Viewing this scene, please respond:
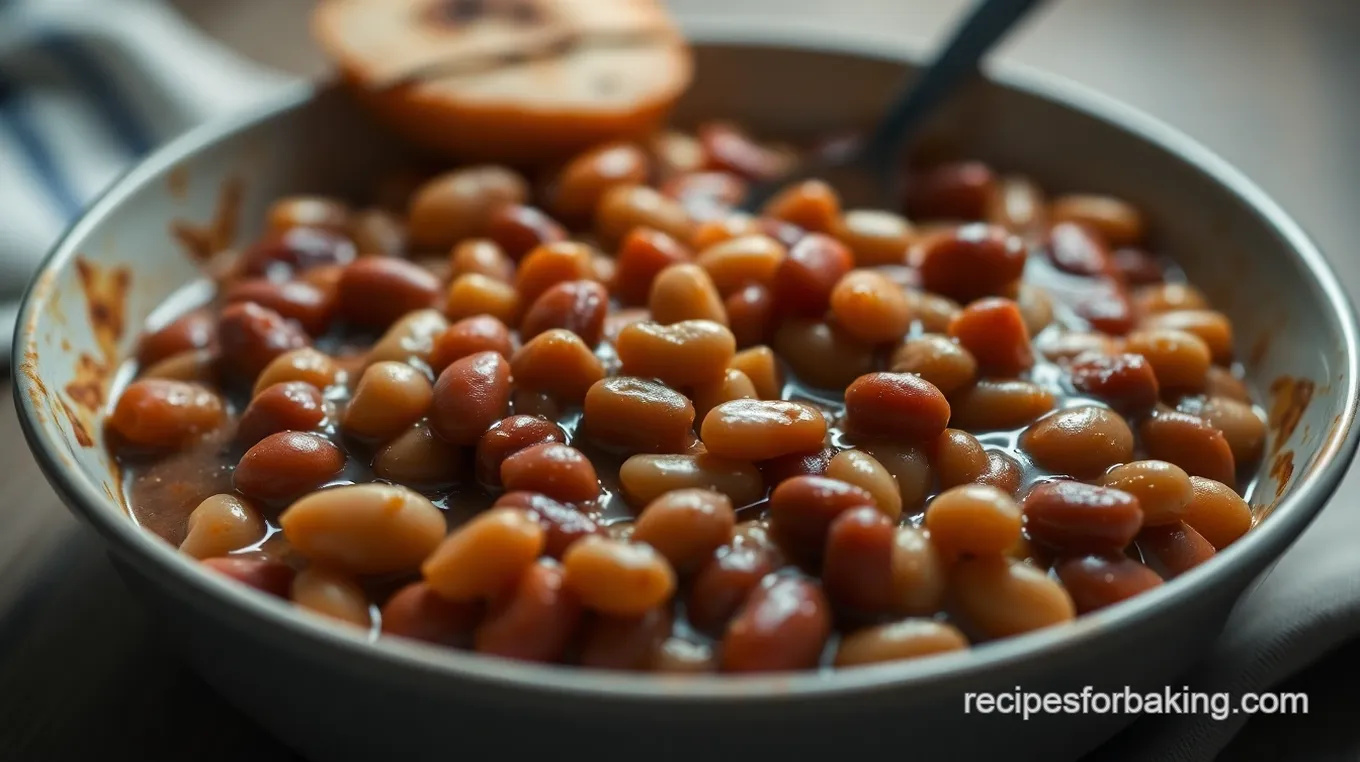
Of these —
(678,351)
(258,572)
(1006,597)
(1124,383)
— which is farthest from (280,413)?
(1124,383)

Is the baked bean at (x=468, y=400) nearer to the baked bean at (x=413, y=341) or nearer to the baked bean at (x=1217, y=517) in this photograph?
the baked bean at (x=413, y=341)

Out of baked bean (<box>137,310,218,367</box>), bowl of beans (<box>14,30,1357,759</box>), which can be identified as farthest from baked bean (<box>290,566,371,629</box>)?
baked bean (<box>137,310,218,367</box>)

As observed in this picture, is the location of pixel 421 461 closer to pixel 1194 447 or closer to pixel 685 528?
pixel 685 528

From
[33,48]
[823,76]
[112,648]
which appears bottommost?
[112,648]

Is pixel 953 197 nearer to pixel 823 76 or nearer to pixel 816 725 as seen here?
pixel 823 76

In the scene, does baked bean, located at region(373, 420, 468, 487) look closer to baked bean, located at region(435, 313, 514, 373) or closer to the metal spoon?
baked bean, located at region(435, 313, 514, 373)

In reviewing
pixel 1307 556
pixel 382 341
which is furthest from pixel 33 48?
pixel 1307 556

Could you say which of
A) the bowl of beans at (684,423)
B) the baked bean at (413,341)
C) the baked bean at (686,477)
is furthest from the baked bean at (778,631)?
the baked bean at (413,341)
